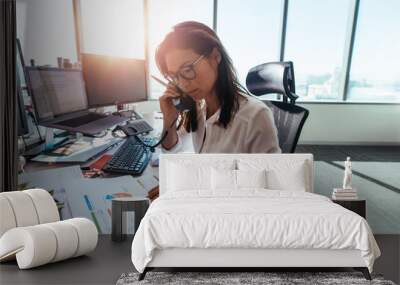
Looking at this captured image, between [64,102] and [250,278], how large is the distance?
7.30 ft

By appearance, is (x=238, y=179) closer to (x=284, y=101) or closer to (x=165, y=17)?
(x=284, y=101)

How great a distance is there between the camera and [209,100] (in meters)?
4.40

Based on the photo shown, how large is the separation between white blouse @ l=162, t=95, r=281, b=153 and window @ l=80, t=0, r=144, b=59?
Result: 0.82 meters

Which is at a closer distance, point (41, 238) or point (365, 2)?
point (41, 238)

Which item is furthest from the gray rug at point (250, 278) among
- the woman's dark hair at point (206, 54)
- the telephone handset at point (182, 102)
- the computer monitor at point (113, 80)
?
the computer monitor at point (113, 80)

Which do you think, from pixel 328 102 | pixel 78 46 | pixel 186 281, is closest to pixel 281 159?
pixel 328 102

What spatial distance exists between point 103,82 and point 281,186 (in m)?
1.76

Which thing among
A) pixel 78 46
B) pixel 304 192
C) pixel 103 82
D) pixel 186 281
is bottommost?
pixel 186 281

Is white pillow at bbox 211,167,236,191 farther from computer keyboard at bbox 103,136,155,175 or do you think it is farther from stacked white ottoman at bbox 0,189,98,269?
stacked white ottoman at bbox 0,189,98,269

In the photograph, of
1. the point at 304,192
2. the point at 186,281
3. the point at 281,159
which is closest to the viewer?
the point at 186,281

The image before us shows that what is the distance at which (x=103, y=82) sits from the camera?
454 cm

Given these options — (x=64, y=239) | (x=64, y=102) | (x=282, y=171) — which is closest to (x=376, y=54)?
(x=282, y=171)

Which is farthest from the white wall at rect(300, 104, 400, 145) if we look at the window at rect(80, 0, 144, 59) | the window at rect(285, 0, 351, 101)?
the window at rect(80, 0, 144, 59)

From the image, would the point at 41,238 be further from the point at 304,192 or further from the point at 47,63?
the point at 304,192
